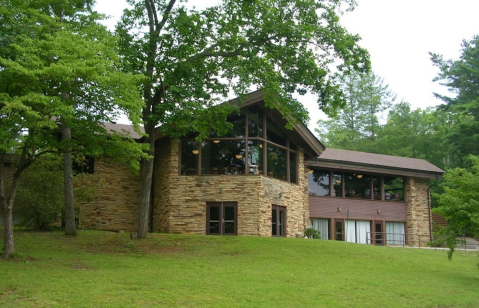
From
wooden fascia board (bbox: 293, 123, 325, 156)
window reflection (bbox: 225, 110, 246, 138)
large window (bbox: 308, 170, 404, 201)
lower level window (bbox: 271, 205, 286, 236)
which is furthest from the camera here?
large window (bbox: 308, 170, 404, 201)

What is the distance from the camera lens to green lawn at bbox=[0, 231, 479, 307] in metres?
10.3

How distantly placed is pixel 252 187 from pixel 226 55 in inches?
250

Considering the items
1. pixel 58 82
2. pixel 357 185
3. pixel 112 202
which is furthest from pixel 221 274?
pixel 357 185

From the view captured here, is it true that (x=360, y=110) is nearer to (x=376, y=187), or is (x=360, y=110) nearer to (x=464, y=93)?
(x=464, y=93)

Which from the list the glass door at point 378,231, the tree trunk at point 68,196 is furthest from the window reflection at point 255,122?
the glass door at point 378,231

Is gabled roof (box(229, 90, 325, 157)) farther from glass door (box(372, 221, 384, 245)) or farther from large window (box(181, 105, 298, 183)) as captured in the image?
Result: glass door (box(372, 221, 384, 245))

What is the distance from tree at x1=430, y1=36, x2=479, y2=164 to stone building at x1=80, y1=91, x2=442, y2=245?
11.8 m

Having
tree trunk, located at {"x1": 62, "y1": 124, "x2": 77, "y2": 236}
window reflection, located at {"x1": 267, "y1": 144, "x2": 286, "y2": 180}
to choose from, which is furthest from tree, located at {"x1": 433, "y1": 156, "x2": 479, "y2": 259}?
tree trunk, located at {"x1": 62, "y1": 124, "x2": 77, "y2": 236}

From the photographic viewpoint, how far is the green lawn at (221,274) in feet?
33.9

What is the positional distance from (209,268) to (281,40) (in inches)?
338

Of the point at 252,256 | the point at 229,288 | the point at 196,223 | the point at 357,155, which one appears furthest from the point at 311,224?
the point at 229,288

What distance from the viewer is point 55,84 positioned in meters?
13.1

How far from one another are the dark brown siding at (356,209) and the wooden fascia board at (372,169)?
5.58 feet

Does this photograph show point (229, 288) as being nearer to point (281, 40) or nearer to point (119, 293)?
point (119, 293)
